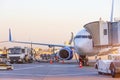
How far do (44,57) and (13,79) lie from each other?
67758 millimetres

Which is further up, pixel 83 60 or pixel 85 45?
pixel 85 45

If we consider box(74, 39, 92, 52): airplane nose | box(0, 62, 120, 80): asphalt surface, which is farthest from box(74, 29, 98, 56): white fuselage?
box(0, 62, 120, 80): asphalt surface

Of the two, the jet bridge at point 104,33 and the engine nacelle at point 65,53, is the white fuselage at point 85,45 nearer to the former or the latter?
the engine nacelle at point 65,53

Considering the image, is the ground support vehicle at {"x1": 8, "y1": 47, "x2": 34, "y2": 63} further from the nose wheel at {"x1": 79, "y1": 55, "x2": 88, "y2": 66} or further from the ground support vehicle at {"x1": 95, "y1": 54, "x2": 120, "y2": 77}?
the ground support vehicle at {"x1": 95, "y1": 54, "x2": 120, "y2": 77}

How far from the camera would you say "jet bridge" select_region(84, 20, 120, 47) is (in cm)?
2880

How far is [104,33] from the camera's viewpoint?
29469 millimetres

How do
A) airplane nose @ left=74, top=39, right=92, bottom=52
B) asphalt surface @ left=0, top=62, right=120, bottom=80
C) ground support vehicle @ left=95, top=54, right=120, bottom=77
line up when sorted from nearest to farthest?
asphalt surface @ left=0, top=62, right=120, bottom=80 → ground support vehicle @ left=95, top=54, right=120, bottom=77 → airplane nose @ left=74, top=39, right=92, bottom=52

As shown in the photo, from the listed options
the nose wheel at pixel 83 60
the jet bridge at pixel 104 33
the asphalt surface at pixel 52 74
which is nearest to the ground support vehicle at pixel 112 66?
the asphalt surface at pixel 52 74

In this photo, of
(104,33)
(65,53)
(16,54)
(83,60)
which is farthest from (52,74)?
(16,54)

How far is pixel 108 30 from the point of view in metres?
29.9

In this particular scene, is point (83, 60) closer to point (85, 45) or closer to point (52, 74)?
point (85, 45)

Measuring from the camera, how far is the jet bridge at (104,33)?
94.5 ft

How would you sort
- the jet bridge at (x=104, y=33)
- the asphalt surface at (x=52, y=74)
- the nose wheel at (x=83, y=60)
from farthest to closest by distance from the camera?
the nose wheel at (x=83, y=60) → the jet bridge at (x=104, y=33) → the asphalt surface at (x=52, y=74)

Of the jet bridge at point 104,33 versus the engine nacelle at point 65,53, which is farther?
the engine nacelle at point 65,53
